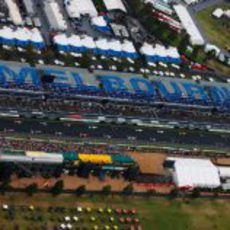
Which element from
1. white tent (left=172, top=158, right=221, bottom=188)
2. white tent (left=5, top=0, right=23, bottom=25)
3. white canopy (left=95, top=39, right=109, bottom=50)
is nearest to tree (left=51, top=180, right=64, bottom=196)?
white tent (left=172, top=158, right=221, bottom=188)

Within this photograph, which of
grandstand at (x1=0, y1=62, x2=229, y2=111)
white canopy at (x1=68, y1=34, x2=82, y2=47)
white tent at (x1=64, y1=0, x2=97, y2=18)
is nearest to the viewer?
grandstand at (x1=0, y1=62, x2=229, y2=111)

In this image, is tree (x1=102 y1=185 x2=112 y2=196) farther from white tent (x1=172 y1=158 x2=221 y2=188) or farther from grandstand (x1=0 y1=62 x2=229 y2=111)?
grandstand (x1=0 y1=62 x2=229 y2=111)

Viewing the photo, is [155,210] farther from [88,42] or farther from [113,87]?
[88,42]

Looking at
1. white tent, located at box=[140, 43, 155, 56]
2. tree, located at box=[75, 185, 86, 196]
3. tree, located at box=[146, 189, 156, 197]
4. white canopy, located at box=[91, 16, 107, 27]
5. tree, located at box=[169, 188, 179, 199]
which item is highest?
white canopy, located at box=[91, 16, 107, 27]

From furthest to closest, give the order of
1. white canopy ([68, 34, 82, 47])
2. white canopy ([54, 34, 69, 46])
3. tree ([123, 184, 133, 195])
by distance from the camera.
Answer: white canopy ([68, 34, 82, 47]), white canopy ([54, 34, 69, 46]), tree ([123, 184, 133, 195])

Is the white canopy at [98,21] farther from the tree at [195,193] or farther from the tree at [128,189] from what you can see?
the tree at [195,193]

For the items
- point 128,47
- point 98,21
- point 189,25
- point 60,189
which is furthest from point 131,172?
point 189,25

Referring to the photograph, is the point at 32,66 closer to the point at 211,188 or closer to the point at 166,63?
the point at 166,63
